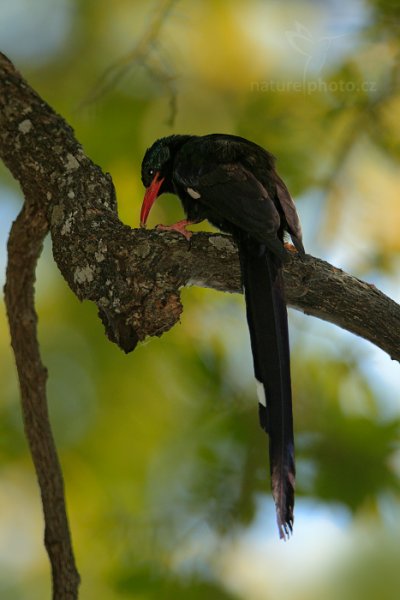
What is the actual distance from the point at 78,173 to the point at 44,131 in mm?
246

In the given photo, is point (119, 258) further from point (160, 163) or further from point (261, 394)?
point (160, 163)

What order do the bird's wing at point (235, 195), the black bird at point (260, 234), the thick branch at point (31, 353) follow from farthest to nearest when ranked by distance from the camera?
the thick branch at point (31, 353) < the bird's wing at point (235, 195) < the black bird at point (260, 234)

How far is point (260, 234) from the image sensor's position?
2.84m

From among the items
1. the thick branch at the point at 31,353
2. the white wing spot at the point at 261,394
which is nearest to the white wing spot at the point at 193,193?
the thick branch at the point at 31,353

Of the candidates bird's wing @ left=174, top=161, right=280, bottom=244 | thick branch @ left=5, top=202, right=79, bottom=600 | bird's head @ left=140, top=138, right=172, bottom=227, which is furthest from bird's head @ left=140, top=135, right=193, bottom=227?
thick branch @ left=5, top=202, right=79, bottom=600

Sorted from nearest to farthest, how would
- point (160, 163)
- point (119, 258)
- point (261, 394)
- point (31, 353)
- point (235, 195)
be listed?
point (119, 258) < point (261, 394) < point (235, 195) < point (31, 353) < point (160, 163)

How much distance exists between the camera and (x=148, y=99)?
4.40 meters

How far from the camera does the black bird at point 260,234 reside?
8.83 ft

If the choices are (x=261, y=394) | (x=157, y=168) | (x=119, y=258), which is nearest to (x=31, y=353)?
(x=119, y=258)

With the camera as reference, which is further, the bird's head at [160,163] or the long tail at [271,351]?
the bird's head at [160,163]

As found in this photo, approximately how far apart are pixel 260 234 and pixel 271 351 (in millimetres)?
378

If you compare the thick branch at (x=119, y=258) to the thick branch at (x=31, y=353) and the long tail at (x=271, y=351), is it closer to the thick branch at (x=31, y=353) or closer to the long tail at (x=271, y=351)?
the long tail at (x=271, y=351)

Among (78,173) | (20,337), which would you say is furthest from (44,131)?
(20,337)

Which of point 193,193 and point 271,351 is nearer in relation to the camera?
point 271,351
